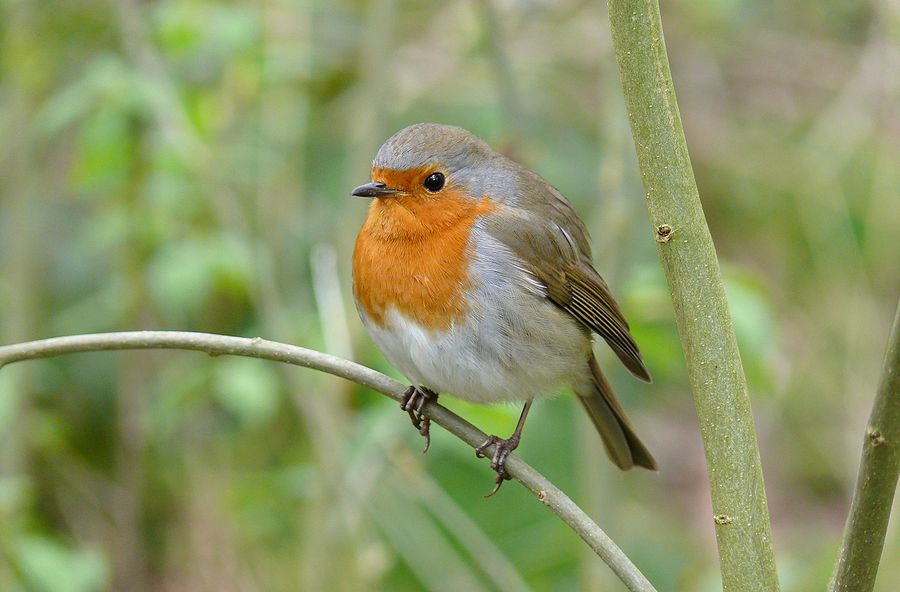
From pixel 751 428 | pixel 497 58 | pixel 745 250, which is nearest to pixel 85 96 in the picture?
pixel 497 58

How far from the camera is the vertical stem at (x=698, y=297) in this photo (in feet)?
4.71

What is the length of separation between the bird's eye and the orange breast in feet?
0.06

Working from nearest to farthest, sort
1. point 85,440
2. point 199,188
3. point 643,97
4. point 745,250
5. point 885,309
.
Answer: point 643,97 < point 199,188 < point 85,440 < point 885,309 < point 745,250

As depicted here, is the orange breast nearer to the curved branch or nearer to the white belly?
the white belly

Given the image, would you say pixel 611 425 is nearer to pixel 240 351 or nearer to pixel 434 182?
pixel 434 182

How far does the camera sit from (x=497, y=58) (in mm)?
3387

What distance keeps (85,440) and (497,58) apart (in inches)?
103

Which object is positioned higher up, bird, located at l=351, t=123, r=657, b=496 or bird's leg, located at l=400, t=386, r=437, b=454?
bird, located at l=351, t=123, r=657, b=496

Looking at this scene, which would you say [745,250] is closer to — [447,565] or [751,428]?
[447,565]

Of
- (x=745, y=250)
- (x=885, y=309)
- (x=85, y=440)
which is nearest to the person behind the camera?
(x=85, y=440)

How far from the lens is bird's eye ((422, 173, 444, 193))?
275 cm

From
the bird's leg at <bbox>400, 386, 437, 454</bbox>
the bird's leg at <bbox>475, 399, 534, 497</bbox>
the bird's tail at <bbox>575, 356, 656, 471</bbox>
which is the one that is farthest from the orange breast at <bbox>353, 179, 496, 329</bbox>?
the bird's tail at <bbox>575, 356, 656, 471</bbox>

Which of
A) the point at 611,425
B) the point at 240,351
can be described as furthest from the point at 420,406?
the point at 240,351

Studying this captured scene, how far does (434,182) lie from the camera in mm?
2764
